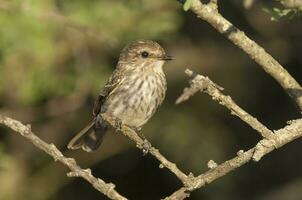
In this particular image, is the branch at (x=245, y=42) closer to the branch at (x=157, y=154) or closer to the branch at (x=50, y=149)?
the branch at (x=157, y=154)

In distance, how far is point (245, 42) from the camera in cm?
473

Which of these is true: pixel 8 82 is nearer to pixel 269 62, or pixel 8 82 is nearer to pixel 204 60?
pixel 204 60

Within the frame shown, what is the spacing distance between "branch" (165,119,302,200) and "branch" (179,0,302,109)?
11.2 inches

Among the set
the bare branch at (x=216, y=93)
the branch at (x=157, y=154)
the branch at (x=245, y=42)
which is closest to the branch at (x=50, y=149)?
the branch at (x=157, y=154)

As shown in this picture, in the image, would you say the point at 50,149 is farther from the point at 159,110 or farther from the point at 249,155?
the point at 159,110

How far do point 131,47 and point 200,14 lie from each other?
302 centimetres

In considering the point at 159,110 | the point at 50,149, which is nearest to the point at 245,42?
the point at 50,149

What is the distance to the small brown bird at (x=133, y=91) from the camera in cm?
707

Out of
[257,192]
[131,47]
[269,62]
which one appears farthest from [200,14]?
[257,192]

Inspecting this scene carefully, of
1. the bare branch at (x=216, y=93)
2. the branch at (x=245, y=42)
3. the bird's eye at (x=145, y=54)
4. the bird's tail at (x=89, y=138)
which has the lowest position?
the bare branch at (x=216, y=93)

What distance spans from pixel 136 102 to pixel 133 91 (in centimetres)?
15

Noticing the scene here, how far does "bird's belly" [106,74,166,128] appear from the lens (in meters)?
7.04

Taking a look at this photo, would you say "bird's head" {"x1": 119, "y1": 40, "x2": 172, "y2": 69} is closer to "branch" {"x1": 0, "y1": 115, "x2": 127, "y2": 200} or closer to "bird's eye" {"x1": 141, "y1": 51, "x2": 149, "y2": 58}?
"bird's eye" {"x1": 141, "y1": 51, "x2": 149, "y2": 58}

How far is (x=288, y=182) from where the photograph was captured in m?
10.0
